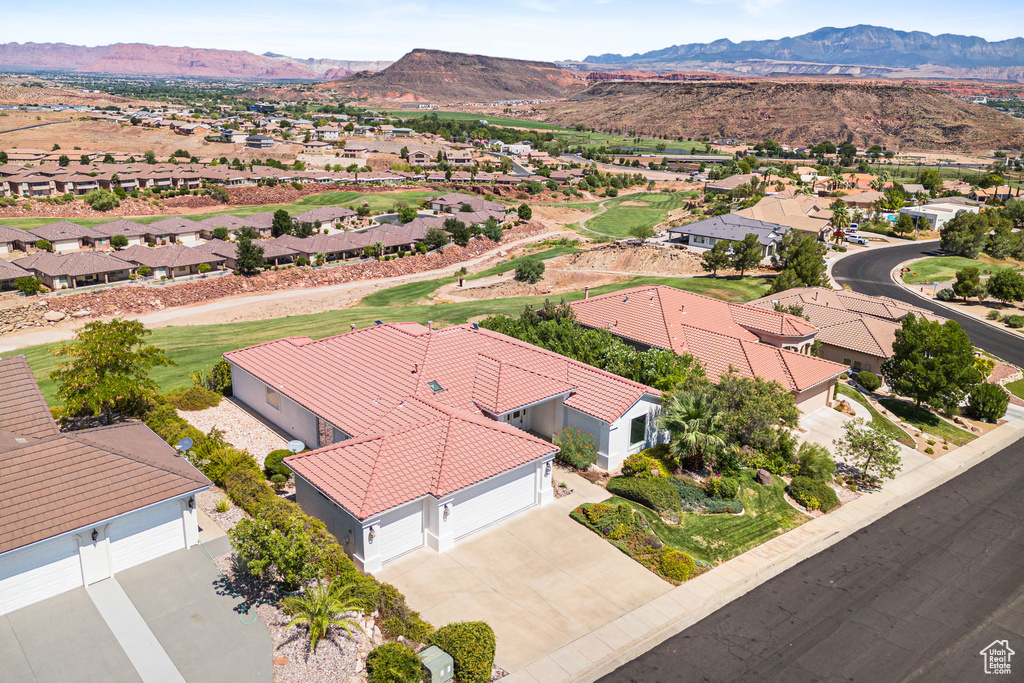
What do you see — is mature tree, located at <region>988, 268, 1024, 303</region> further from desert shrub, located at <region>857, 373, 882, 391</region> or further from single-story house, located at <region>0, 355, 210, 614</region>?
single-story house, located at <region>0, 355, 210, 614</region>

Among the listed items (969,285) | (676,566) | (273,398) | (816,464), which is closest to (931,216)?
(969,285)

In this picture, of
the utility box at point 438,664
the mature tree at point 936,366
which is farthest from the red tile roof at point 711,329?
the utility box at point 438,664

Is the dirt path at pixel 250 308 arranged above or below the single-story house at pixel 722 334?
below

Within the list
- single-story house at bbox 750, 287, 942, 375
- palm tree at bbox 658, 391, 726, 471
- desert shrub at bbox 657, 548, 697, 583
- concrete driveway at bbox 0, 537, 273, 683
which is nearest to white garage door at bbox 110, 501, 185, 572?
concrete driveway at bbox 0, 537, 273, 683

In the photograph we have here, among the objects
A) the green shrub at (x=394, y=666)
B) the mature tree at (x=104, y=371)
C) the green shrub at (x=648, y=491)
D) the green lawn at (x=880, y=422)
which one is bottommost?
the green lawn at (x=880, y=422)

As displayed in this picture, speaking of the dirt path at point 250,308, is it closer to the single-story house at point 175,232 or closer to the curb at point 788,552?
the single-story house at point 175,232

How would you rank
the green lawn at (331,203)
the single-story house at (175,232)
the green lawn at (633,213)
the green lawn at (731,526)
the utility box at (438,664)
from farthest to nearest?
the green lawn at (633,213) → the green lawn at (331,203) → the single-story house at (175,232) → the green lawn at (731,526) → the utility box at (438,664)
